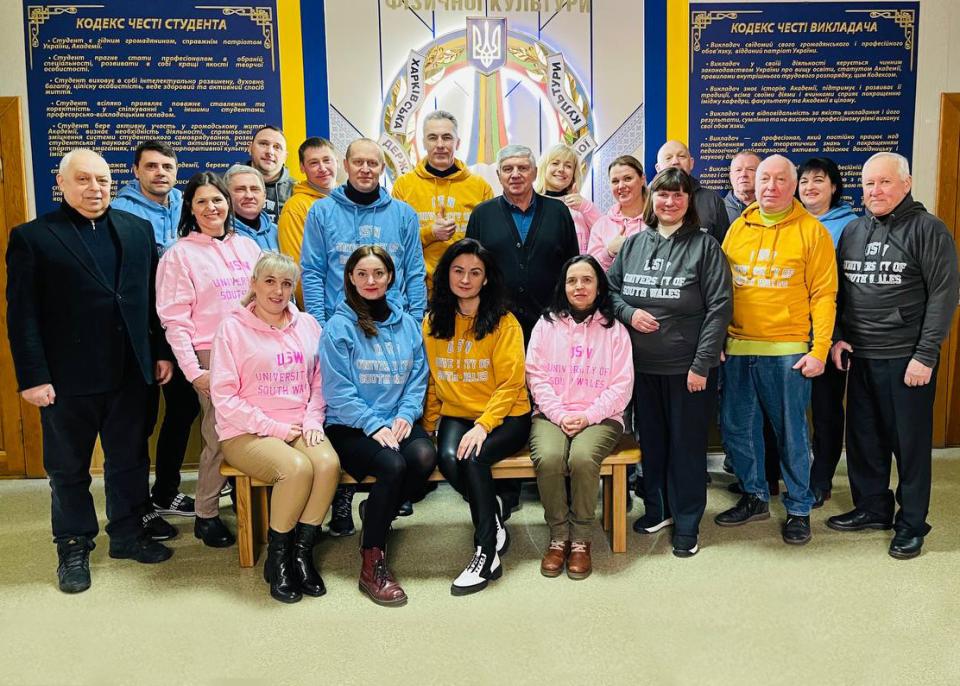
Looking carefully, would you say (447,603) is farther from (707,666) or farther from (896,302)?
(896,302)

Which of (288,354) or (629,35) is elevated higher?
(629,35)

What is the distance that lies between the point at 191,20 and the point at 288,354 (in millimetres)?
2477

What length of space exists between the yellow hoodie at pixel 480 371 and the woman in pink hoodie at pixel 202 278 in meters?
0.89

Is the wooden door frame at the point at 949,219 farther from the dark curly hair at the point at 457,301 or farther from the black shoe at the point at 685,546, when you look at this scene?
the dark curly hair at the point at 457,301

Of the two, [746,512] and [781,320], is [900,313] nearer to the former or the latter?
[781,320]

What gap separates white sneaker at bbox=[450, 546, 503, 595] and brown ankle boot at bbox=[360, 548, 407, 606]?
0.71ft

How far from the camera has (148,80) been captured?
4648 mm

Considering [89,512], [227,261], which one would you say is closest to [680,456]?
[227,261]

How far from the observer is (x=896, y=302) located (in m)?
3.41

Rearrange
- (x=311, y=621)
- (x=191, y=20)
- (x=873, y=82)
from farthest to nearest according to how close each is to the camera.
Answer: (x=873, y=82)
(x=191, y=20)
(x=311, y=621)

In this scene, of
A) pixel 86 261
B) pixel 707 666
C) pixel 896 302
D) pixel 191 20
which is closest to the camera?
pixel 707 666

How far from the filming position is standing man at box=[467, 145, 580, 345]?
3729 mm

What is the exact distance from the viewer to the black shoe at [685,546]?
346 centimetres

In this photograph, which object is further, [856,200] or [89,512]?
[856,200]
